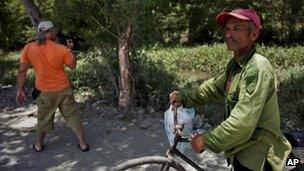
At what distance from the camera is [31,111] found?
8008 mm

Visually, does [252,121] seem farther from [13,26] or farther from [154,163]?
[13,26]

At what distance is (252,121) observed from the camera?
2.87m

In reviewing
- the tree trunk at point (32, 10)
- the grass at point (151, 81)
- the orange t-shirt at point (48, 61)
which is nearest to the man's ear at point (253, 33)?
the orange t-shirt at point (48, 61)

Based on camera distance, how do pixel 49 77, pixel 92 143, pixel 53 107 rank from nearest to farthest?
1. pixel 49 77
2. pixel 53 107
3. pixel 92 143

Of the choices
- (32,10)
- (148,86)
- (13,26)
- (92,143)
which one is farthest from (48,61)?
(13,26)

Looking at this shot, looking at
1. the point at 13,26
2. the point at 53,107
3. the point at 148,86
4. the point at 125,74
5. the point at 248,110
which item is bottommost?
the point at 13,26

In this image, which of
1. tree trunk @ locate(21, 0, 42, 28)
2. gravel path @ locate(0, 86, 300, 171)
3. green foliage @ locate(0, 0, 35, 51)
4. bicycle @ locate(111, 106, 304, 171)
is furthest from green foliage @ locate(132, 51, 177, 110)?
green foliage @ locate(0, 0, 35, 51)

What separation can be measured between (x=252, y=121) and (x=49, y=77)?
11.2 ft

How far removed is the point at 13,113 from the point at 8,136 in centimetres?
123

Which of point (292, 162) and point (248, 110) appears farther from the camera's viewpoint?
point (292, 162)

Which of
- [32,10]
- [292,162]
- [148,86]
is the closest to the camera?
[292,162]

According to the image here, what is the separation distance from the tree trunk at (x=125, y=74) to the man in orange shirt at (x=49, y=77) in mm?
1499

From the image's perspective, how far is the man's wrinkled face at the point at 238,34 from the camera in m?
2.95

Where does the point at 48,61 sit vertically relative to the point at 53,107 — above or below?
above
